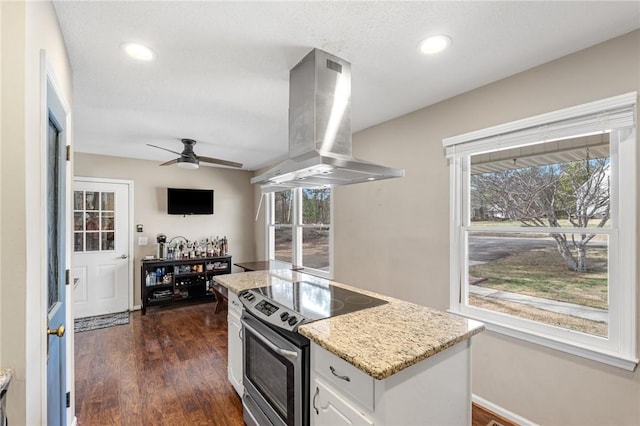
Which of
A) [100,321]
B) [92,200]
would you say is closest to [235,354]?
[100,321]

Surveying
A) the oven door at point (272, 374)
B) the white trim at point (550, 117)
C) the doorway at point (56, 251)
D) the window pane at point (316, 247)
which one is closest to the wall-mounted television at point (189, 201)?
the window pane at point (316, 247)

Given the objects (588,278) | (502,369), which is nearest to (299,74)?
(588,278)

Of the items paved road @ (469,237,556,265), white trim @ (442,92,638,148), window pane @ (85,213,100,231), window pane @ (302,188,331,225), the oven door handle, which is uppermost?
white trim @ (442,92,638,148)

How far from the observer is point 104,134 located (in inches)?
136

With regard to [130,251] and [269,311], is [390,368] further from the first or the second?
[130,251]

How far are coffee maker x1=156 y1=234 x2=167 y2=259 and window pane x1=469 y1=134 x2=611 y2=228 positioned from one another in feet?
15.2

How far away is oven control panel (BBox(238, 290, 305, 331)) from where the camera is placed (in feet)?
5.08

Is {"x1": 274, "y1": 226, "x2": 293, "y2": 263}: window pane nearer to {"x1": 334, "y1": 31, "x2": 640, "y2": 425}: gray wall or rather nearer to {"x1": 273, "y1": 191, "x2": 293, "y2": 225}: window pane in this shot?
{"x1": 273, "y1": 191, "x2": 293, "y2": 225}: window pane

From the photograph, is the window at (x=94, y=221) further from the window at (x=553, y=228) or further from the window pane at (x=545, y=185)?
the window pane at (x=545, y=185)

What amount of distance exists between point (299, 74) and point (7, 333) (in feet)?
6.12

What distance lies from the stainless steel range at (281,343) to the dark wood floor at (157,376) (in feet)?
1.71

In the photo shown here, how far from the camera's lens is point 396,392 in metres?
1.15

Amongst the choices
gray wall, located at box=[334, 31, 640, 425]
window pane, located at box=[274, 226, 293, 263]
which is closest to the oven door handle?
gray wall, located at box=[334, 31, 640, 425]

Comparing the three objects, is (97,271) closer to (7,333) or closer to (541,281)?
(7,333)
